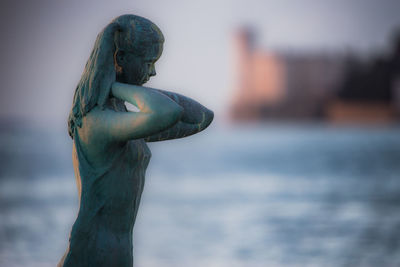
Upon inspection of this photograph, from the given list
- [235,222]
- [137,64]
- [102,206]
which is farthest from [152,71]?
[235,222]

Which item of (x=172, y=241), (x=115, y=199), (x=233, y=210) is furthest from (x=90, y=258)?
(x=233, y=210)

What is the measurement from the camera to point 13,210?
2484 centimetres

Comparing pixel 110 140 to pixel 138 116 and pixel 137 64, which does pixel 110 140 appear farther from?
pixel 137 64

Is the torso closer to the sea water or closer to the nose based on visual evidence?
the nose

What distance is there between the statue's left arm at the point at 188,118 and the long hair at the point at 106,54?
0.26m

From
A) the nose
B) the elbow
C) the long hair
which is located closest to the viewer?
the elbow

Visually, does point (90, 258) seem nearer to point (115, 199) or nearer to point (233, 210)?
point (115, 199)

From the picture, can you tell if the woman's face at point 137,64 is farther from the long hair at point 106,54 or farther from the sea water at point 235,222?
the sea water at point 235,222

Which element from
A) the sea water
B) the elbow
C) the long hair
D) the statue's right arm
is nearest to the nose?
the long hair

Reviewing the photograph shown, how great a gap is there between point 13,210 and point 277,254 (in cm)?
1277

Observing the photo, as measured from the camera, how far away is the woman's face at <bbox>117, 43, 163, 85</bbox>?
3.63 metres

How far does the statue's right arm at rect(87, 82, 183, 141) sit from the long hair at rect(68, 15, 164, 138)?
0.06 metres

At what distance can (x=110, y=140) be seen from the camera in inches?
139

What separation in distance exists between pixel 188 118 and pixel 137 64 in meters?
0.35
